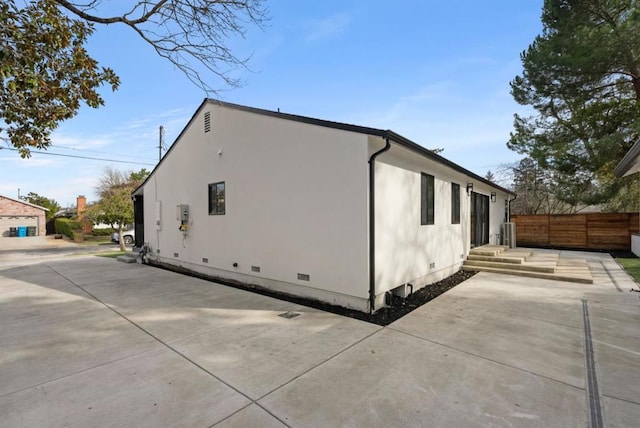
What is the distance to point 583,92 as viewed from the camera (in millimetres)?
11164

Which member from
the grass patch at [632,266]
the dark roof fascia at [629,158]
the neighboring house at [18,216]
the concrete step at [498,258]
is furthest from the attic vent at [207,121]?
the neighboring house at [18,216]

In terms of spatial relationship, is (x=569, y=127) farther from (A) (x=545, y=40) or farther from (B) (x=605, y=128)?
(A) (x=545, y=40)

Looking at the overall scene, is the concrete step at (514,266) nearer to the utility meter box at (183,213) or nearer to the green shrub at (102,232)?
the utility meter box at (183,213)

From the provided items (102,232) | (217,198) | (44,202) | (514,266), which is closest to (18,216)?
(102,232)

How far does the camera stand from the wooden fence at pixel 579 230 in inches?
487

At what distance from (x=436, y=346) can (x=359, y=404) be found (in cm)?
159

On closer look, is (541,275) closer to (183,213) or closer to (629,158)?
(629,158)

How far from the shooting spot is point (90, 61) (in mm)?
4750

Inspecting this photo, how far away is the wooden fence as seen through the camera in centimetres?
1237

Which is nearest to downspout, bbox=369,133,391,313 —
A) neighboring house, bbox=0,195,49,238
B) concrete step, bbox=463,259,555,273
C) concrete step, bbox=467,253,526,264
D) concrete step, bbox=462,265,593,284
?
concrete step, bbox=462,265,593,284

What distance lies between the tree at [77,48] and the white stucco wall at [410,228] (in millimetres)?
3365

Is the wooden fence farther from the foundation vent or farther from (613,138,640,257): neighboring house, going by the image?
the foundation vent

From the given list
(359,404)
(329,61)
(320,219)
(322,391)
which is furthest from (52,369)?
(329,61)

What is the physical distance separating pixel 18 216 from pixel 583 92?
40.2 metres
